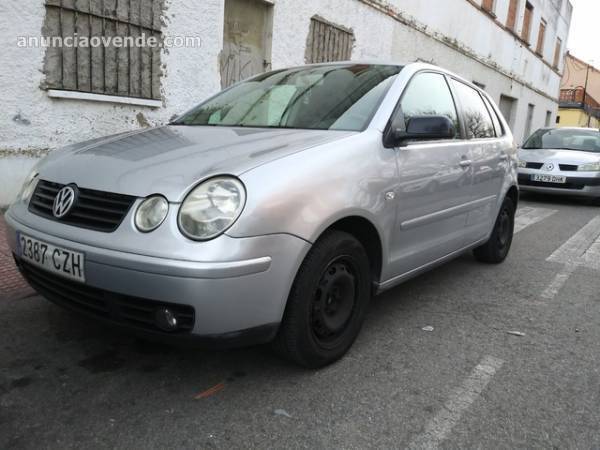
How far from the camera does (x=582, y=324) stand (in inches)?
132

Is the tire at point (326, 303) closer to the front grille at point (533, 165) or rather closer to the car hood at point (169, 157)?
the car hood at point (169, 157)

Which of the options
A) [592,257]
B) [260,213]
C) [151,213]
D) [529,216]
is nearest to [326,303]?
[260,213]

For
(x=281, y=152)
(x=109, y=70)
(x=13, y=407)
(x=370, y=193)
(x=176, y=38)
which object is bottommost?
(x=13, y=407)

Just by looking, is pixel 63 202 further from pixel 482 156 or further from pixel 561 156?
pixel 561 156

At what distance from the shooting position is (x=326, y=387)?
2398 mm

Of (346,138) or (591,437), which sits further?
(346,138)

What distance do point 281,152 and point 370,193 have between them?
1.74ft

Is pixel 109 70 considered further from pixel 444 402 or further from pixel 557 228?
pixel 557 228

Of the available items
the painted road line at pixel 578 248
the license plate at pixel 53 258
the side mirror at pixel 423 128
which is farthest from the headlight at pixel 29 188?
the painted road line at pixel 578 248

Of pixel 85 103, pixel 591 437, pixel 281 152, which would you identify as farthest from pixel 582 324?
pixel 85 103

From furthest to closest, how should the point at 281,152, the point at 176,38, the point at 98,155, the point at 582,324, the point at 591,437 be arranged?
the point at 176,38, the point at 582,324, the point at 98,155, the point at 281,152, the point at 591,437

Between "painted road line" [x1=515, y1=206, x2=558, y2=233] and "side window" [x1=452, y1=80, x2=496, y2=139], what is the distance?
2689mm

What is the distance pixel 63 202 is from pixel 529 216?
7072 millimetres

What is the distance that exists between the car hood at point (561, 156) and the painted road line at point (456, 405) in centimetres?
765
